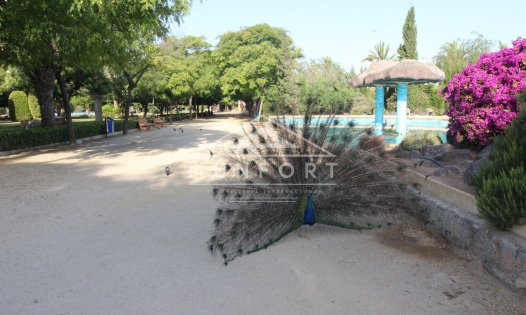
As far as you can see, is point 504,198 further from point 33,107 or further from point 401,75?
point 33,107

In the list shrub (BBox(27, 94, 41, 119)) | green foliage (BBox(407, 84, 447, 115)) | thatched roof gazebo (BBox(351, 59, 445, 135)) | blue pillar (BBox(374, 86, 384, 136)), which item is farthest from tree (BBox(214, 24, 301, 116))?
thatched roof gazebo (BBox(351, 59, 445, 135))

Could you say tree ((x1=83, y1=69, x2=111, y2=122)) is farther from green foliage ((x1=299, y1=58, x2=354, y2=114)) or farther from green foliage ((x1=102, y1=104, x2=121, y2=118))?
green foliage ((x1=102, y1=104, x2=121, y2=118))

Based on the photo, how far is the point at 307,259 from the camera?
449 centimetres

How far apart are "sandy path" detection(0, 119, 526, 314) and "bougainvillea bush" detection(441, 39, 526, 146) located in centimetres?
321

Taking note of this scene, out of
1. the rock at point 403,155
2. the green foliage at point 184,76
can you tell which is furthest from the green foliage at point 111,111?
the rock at point 403,155

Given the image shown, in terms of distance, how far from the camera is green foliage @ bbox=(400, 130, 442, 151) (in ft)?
31.9

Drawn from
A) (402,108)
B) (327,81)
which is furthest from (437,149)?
(327,81)

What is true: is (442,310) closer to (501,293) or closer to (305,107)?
(501,293)

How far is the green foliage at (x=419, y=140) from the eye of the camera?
972cm

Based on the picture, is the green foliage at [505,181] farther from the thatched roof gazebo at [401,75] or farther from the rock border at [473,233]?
the thatched roof gazebo at [401,75]

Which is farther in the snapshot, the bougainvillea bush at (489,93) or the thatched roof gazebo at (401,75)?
the thatched roof gazebo at (401,75)

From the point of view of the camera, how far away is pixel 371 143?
16.8 ft

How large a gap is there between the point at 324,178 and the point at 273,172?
67 cm

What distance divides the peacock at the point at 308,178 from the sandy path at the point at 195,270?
0.37m
